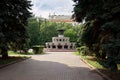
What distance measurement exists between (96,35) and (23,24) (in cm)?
781

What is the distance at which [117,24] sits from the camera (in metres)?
11.7

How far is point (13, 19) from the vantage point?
2089 cm

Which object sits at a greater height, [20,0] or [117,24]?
[20,0]

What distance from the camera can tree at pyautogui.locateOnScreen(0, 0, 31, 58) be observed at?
63.8ft

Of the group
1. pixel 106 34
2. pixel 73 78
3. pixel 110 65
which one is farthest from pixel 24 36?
pixel 110 65

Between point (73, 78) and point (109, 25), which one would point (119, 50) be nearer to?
point (109, 25)

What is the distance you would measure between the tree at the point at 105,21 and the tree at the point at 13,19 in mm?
5603

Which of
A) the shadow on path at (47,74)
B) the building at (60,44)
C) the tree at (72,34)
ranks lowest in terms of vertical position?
the shadow on path at (47,74)

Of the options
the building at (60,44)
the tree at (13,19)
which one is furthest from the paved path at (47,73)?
the building at (60,44)

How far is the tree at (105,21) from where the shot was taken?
1064 cm

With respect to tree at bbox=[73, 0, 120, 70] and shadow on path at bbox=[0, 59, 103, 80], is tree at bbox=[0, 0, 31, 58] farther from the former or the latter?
tree at bbox=[73, 0, 120, 70]

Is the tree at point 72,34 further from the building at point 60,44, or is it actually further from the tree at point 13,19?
the tree at point 13,19

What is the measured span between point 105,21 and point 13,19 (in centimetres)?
950

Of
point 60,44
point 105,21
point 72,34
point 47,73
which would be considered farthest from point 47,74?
point 72,34
